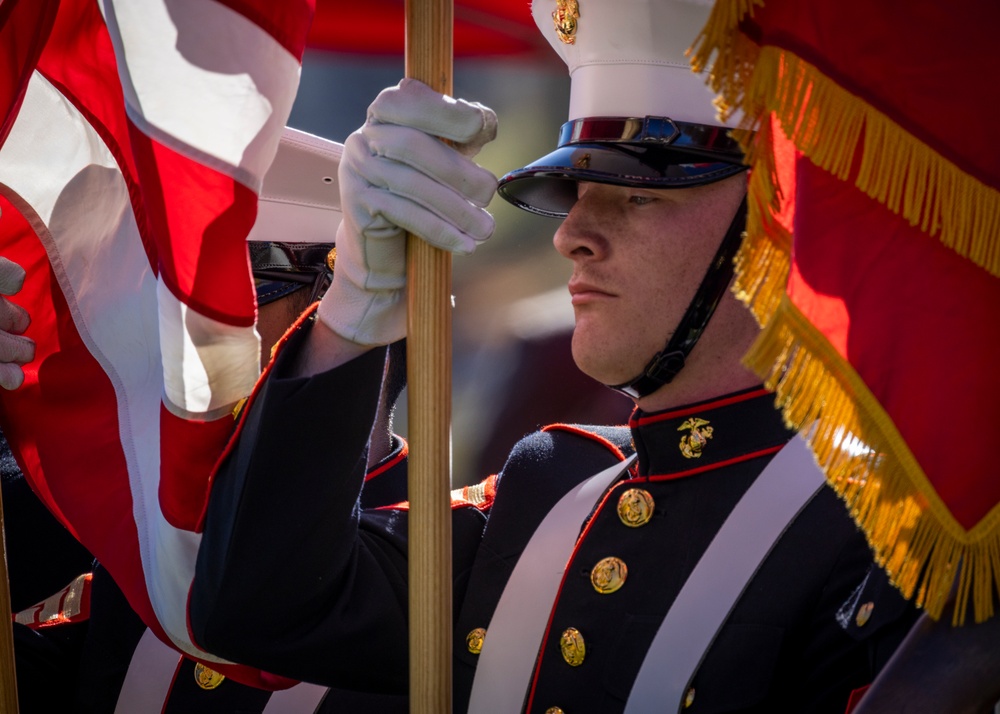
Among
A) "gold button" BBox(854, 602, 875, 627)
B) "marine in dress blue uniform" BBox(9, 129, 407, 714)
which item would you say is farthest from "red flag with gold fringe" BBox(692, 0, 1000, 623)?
"marine in dress blue uniform" BBox(9, 129, 407, 714)

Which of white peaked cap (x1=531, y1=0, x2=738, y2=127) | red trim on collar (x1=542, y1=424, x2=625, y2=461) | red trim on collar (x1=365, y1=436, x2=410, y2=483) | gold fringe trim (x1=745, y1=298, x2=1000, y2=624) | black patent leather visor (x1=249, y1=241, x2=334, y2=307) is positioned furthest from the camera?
black patent leather visor (x1=249, y1=241, x2=334, y2=307)

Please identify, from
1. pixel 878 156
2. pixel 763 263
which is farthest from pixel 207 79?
pixel 878 156

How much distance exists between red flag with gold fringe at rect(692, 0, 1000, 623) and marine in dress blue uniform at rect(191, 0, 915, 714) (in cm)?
42

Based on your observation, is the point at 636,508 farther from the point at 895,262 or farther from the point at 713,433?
the point at 895,262

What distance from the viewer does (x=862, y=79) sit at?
1669mm

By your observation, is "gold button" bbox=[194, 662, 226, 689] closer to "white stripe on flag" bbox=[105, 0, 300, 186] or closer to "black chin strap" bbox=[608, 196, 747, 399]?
"black chin strap" bbox=[608, 196, 747, 399]

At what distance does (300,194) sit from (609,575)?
187 cm

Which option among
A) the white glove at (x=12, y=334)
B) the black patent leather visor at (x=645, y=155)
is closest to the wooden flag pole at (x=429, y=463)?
the black patent leather visor at (x=645, y=155)

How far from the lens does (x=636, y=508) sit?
2.46 metres

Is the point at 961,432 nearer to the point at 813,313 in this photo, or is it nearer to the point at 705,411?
the point at 813,313

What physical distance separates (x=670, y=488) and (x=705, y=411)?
0.59 feet

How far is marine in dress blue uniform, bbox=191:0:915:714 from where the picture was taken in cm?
215

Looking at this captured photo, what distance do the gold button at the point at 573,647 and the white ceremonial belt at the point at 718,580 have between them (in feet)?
0.55

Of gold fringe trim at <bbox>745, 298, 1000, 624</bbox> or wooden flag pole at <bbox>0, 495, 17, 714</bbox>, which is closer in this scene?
gold fringe trim at <bbox>745, 298, 1000, 624</bbox>
